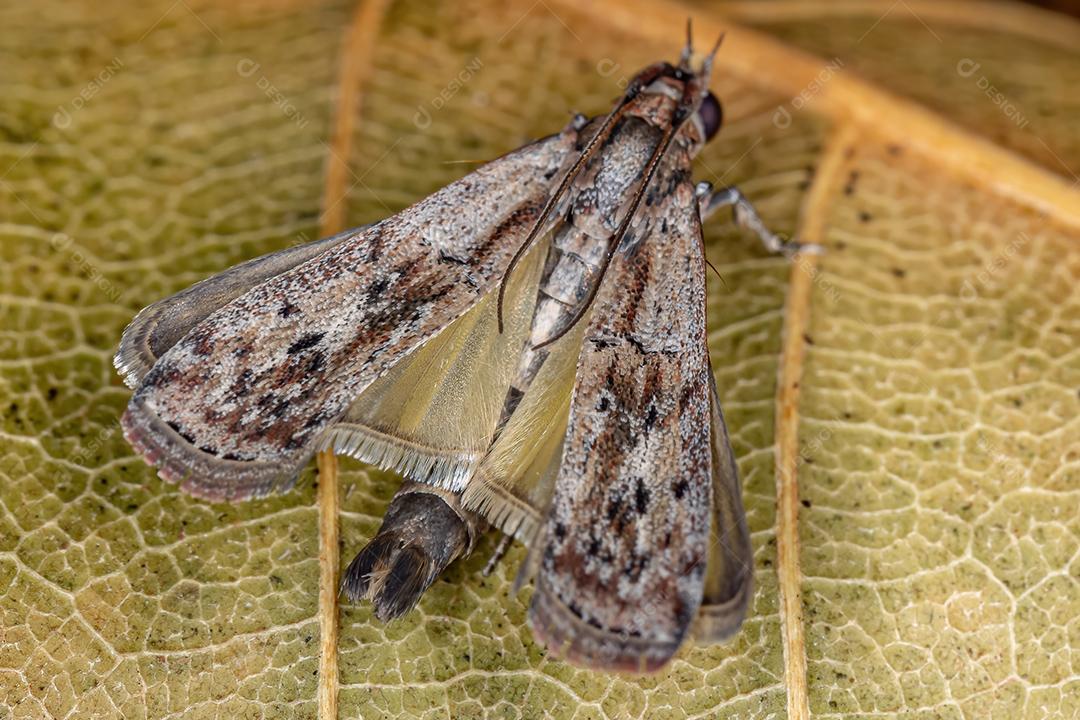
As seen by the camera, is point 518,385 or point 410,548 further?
point 518,385

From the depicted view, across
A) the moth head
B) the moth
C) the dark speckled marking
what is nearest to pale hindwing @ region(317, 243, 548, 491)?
the moth

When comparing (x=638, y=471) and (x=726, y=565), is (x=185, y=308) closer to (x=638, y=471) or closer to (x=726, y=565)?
(x=638, y=471)

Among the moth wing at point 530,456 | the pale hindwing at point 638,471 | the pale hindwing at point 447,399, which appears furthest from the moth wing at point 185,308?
the pale hindwing at point 638,471

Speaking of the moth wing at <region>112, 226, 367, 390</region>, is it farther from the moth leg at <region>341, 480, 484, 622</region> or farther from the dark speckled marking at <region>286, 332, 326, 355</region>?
the moth leg at <region>341, 480, 484, 622</region>

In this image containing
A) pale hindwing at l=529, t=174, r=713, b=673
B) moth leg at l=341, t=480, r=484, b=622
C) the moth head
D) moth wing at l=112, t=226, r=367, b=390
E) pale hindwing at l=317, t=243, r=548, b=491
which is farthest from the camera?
the moth head

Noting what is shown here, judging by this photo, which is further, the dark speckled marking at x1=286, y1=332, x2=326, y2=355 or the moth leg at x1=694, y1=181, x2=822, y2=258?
the moth leg at x1=694, y1=181, x2=822, y2=258

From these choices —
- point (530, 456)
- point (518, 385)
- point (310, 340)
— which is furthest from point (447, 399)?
point (310, 340)

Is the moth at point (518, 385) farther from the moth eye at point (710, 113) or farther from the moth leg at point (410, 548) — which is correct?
the moth eye at point (710, 113)

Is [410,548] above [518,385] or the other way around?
the other way around

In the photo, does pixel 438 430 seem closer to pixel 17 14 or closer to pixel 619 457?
pixel 619 457
